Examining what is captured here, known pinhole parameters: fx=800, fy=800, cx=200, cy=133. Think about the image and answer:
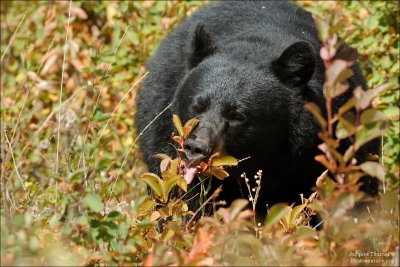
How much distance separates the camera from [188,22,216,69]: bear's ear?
498 centimetres

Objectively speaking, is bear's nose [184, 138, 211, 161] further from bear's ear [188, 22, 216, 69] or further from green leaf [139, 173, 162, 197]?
bear's ear [188, 22, 216, 69]

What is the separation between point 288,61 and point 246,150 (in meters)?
0.60

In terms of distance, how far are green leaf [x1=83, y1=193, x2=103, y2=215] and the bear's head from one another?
1.71m

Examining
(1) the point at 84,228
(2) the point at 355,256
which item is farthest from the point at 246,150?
(1) the point at 84,228

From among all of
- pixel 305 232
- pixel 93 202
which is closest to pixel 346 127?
pixel 305 232

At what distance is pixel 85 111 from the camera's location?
21.6ft

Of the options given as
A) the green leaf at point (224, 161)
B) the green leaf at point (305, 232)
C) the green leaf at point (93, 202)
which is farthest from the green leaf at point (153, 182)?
the green leaf at point (305, 232)

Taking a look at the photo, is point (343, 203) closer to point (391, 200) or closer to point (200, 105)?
point (391, 200)

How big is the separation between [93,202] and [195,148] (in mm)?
1322

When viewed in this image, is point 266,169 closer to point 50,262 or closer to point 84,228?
point 84,228

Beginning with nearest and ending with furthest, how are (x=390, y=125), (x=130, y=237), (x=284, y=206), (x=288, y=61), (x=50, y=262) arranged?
(x=50, y=262)
(x=284, y=206)
(x=130, y=237)
(x=288, y=61)
(x=390, y=125)

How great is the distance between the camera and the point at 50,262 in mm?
2721

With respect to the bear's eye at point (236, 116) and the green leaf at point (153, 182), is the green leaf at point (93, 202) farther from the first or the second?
the bear's eye at point (236, 116)

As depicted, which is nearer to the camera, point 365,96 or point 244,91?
point 365,96
